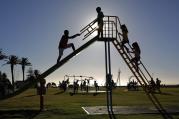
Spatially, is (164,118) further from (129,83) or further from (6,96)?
(129,83)

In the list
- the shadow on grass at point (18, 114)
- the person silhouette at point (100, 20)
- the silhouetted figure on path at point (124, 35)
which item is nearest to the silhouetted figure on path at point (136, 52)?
the silhouetted figure on path at point (124, 35)

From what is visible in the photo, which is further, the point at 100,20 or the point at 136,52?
the point at 136,52

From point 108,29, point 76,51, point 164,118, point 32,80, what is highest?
point 108,29

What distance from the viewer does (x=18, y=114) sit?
23.2 metres

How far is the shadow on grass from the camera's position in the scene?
877 inches

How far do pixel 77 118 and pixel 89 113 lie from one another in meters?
1.84

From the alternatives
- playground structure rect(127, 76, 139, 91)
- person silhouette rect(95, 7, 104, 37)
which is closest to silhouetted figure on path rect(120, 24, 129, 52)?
person silhouette rect(95, 7, 104, 37)

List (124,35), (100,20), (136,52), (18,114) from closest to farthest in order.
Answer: (18,114), (100,20), (124,35), (136,52)

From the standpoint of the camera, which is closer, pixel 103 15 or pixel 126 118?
pixel 126 118

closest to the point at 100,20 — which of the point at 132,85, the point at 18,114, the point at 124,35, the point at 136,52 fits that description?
the point at 124,35

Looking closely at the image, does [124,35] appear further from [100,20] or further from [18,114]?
[18,114]

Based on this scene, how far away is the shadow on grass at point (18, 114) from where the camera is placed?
2228 cm

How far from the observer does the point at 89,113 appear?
22203 millimetres

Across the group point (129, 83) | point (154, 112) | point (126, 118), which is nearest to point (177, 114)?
point (154, 112)
